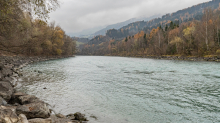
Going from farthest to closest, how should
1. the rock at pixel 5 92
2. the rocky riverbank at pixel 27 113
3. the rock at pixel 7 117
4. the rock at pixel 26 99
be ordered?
the rock at pixel 5 92, the rock at pixel 26 99, the rocky riverbank at pixel 27 113, the rock at pixel 7 117

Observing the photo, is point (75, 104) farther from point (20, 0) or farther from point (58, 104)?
point (20, 0)

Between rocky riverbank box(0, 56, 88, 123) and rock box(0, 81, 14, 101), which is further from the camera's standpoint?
rock box(0, 81, 14, 101)

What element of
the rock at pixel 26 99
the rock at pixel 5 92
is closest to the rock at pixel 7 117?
the rock at pixel 26 99

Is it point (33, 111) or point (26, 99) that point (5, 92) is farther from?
point (33, 111)

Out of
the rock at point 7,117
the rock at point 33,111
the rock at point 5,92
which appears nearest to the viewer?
the rock at point 7,117

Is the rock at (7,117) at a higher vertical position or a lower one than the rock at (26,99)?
higher

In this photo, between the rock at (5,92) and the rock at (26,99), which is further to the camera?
the rock at (5,92)

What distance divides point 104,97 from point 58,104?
145 inches

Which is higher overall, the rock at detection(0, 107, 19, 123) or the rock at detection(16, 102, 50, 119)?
the rock at detection(0, 107, 19, 123)

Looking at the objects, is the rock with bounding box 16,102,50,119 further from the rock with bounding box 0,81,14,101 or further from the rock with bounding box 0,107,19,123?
the rock with bounding box 0,81,14,101

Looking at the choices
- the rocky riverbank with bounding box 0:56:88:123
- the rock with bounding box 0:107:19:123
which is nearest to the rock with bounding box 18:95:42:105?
the rocky riverbank with bounding box 0:56:88:123

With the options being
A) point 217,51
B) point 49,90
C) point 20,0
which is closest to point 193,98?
point 49,90

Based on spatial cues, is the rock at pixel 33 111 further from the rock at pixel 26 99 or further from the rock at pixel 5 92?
the rock at pixel 5 92

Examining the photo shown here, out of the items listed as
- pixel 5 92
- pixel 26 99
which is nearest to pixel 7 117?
pixel 26 99
